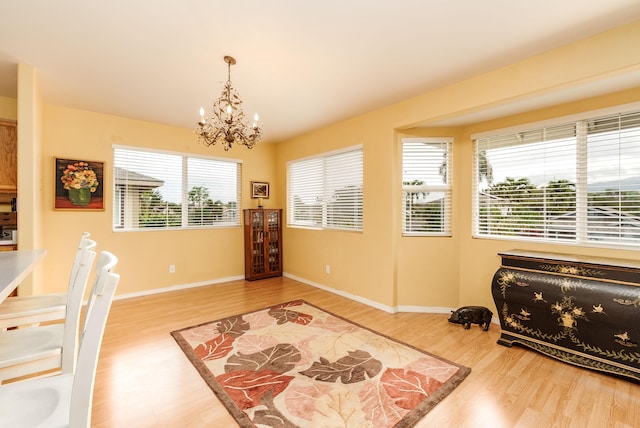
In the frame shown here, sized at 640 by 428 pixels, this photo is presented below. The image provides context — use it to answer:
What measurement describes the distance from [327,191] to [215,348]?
2833mm

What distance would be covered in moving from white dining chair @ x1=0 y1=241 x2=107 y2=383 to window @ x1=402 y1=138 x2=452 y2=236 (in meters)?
3.28

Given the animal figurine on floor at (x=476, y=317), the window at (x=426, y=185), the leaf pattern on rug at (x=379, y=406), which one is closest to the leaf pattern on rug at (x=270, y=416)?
the leaf pattern on rug at (x=379, y=406)

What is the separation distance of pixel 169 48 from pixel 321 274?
11.9ft

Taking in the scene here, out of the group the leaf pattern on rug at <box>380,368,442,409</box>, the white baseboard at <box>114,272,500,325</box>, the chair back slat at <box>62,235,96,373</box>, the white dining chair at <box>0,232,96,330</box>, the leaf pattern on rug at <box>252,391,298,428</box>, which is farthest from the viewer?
the white baseboard at <box>114,272,500,325</box>

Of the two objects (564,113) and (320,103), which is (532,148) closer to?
(564,113)

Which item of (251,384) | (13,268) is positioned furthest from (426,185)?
(13,268)

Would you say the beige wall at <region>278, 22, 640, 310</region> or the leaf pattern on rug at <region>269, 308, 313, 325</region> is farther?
the leaf pattern on rug at <region>269, 308, 313, 325</region>

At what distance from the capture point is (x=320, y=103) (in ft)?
11.7

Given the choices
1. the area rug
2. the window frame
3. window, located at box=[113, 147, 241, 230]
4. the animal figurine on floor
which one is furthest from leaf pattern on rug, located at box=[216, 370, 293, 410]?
window, located at box=[113, 147, 241, 230]

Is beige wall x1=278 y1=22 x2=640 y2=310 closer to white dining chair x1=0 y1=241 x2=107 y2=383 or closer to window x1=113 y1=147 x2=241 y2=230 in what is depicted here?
window x1=113 y1=147 x2=241 y2=230

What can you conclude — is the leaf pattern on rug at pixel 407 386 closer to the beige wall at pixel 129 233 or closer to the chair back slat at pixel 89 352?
the chair back slat at pixel 89 352

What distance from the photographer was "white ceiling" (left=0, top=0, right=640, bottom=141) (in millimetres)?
1894

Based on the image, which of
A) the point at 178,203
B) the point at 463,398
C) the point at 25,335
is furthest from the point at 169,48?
the point at 463,398

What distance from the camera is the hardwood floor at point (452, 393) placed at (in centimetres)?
178
